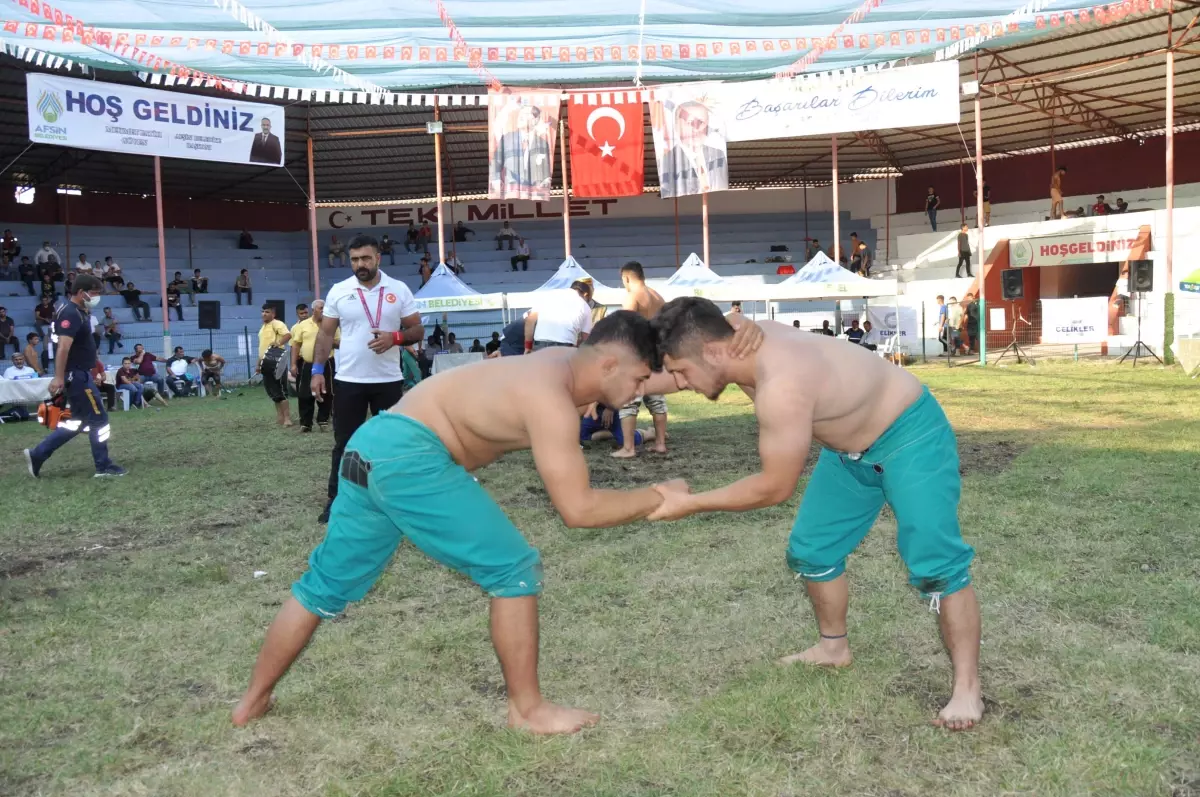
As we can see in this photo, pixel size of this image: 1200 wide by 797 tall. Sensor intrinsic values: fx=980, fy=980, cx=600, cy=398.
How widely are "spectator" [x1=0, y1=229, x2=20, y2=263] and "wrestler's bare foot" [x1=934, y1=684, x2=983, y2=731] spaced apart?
30141 mm

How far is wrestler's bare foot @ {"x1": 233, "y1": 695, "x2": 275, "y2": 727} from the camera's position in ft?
11.3

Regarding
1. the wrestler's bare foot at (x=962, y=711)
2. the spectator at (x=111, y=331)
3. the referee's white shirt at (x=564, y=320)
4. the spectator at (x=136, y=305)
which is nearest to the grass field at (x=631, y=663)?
the wrestler's bare foot at (x=962, y=711)

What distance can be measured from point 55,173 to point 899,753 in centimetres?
3280

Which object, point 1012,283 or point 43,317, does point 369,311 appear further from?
point 43,317

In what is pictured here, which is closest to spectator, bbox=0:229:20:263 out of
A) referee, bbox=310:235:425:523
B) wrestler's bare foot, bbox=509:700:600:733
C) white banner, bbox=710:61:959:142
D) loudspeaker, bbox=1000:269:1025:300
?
white banner, bbox=710:61:959:142

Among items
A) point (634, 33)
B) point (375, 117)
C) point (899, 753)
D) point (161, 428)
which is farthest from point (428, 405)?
point (375, 117)

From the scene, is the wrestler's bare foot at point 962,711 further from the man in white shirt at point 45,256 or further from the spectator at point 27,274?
the man in white shirt at point 45,256

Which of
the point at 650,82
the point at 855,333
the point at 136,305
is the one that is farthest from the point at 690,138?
the point at 136,305

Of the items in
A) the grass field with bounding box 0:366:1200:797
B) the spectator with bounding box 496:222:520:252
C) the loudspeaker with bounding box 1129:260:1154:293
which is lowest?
the grass field with bounding box 0:366:1200:797

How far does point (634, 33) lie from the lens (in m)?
15.2

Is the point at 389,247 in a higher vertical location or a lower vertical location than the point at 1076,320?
higher

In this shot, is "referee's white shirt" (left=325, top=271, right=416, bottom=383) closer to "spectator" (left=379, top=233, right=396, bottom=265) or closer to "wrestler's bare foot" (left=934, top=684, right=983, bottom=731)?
"wrestler's bare foot" (left=934, top=684, right=983, bottom=731)

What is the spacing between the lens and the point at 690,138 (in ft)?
65.4

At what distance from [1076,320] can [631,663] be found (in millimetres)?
21385
